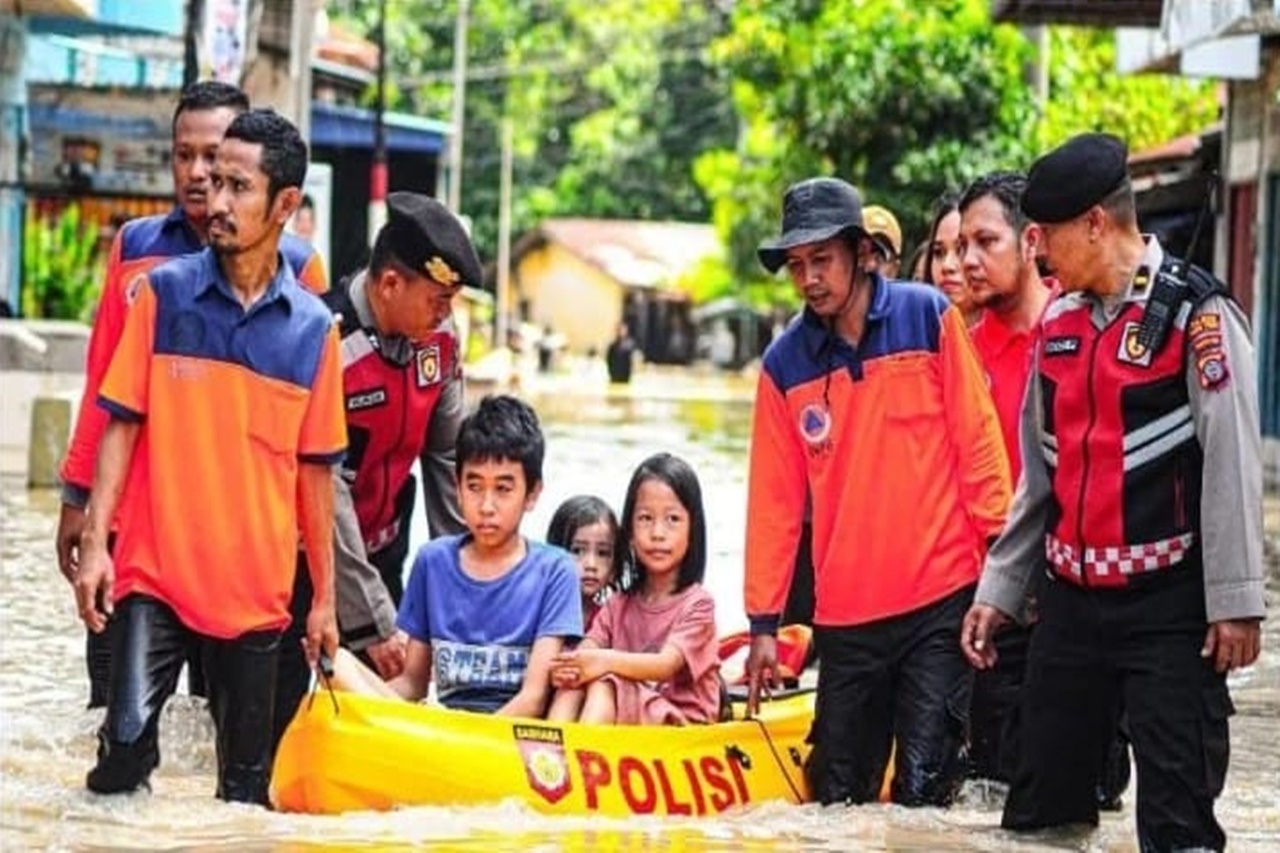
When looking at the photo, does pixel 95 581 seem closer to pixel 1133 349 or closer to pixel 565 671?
pixel 565 671

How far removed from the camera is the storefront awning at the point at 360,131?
133ft

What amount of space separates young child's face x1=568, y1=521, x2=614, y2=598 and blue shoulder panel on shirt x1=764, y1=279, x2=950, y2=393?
4.55ft

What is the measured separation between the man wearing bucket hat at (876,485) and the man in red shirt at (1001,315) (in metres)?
0.62

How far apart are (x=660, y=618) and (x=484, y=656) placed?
60 centimetres

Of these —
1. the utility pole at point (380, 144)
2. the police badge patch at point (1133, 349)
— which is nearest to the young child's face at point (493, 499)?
the police badge patch at point (1133, 349)

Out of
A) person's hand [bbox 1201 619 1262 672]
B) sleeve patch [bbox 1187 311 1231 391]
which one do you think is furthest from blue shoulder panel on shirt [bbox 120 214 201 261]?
person's hand [bbox 1201 619 1262 672]

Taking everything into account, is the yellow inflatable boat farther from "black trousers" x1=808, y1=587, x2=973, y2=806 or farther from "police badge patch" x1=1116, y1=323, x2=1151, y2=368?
"police badge patch" x1=1116, y1=323, x2=1151, y2=368

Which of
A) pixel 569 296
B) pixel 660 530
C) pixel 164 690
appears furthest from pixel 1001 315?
pixel 569 296

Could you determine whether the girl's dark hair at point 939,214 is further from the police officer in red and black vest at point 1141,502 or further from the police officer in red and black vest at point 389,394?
the police officer in red and black vest at point 1141,502

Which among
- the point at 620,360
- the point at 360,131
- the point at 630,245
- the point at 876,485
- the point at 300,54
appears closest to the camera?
the point at 876,485

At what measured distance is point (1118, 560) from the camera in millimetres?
6789

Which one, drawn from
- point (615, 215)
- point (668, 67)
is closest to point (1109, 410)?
point (668, 67)

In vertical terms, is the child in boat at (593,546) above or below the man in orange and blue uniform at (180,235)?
below

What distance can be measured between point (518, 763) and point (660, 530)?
108 cm
